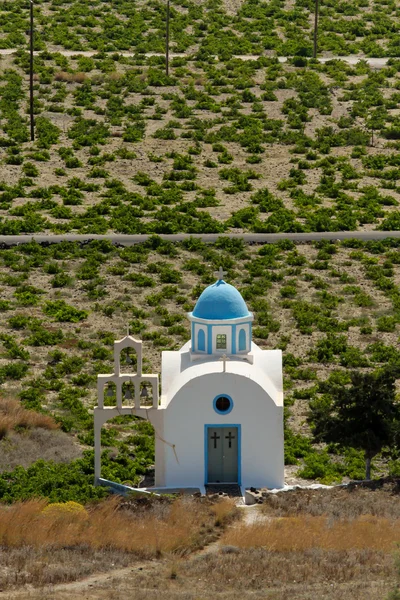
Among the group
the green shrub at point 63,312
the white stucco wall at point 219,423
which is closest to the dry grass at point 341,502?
the white stucco wall at point 219,423

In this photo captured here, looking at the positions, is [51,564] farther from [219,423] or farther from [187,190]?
[187,190]

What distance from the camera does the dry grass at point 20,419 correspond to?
116 feet

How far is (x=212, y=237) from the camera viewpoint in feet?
176

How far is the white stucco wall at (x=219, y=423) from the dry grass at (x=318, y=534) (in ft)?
11.0

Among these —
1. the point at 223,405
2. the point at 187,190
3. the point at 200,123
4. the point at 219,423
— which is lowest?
the point at 219,423

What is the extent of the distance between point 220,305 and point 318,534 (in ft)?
22.7

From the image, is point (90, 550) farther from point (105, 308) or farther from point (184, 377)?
point (105, 308)

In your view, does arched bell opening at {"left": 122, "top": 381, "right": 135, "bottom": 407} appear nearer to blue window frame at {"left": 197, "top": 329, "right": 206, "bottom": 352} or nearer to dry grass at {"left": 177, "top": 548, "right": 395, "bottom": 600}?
blue window frame at {"left": 197, "top": 329, "right": 206, "bottom": 352}

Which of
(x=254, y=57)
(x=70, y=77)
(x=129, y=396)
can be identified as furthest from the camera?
(x=254, y=57)

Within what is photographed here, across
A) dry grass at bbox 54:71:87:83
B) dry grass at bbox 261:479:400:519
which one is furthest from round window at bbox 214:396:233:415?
dry grass at bbox 54:71:87:83

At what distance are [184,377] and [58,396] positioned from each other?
872 cm

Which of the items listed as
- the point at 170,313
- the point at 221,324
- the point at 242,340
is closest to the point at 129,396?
the point at 221,324

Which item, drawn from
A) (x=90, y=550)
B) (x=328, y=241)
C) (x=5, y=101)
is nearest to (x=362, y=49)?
(x=5, y=101)

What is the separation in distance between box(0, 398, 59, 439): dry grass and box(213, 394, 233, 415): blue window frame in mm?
6333
